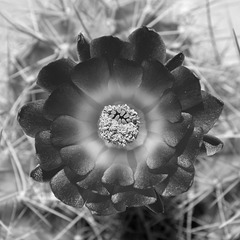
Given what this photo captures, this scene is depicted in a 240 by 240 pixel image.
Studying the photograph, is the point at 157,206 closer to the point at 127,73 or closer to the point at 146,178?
the point at 146,178

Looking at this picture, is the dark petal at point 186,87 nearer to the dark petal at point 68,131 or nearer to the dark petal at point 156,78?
the dark petal at point 156,78

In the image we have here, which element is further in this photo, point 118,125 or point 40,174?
point 118,125

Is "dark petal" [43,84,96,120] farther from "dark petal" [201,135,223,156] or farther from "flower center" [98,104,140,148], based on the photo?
"dark petal" [201,135,223,156]

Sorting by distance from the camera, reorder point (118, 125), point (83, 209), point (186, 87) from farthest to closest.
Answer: point (83, 209), point (118, 125), point (186, 87)

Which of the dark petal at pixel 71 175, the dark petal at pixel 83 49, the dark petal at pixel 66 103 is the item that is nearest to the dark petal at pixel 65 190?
the dark petal at pixel 71 175

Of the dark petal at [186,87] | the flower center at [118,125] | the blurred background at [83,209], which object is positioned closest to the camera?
the dark petal at [186,87]

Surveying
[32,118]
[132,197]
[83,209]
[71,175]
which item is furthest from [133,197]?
[83,209]

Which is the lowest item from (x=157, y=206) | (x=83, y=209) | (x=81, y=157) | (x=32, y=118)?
(x=83, y=209)
